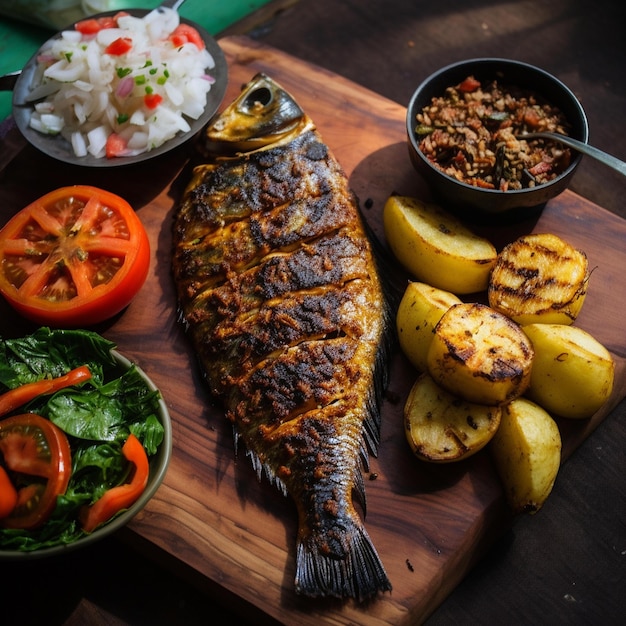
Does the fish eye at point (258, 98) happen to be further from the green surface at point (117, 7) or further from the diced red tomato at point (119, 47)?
the green surface at point (117, 7)

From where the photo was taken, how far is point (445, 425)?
9.12 ft

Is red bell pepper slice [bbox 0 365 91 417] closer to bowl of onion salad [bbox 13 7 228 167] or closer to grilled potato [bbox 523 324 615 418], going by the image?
bowl of onion salad [bbox 13 7 228 167]

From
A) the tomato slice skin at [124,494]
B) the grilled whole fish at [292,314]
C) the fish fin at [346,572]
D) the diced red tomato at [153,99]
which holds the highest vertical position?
the diced red tomato at [153,99]

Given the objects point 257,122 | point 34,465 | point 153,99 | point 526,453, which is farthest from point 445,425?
point 153,99

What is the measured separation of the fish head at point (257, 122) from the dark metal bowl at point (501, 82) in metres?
0.57

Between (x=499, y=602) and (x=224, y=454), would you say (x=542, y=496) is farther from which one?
(x=224, y=454)

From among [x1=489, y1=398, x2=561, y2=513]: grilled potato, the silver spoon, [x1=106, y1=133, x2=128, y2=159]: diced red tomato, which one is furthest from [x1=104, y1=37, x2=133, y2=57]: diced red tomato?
[x1=489, y1=398, x2=561, y2=513]: grilled potato

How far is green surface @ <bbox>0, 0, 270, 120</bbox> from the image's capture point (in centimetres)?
452

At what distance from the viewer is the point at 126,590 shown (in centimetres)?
301

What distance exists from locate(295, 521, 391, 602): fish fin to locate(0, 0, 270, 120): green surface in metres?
3.35

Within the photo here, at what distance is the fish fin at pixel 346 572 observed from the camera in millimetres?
2623

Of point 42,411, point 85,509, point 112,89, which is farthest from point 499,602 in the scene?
point 112,89

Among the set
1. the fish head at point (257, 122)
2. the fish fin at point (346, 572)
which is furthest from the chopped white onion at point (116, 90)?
the fish fin at point (346, 572)

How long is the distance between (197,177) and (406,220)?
103 centimetres
